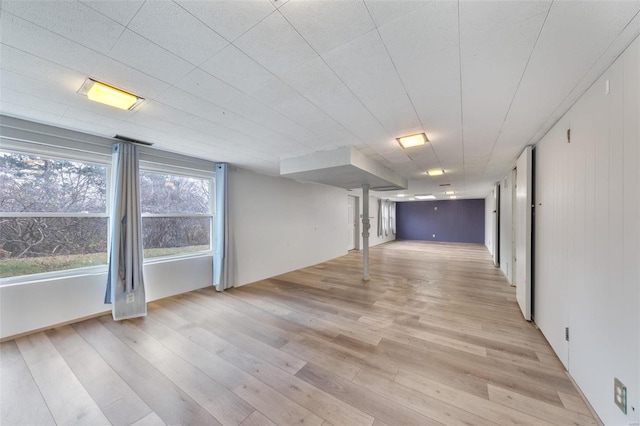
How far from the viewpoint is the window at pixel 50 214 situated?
100 inches

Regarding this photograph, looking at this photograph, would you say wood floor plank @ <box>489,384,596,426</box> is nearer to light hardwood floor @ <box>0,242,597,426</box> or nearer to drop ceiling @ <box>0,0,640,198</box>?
light hardwood floor @ <box>0,242,597,426</box>

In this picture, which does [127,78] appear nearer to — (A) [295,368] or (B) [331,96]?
(B) [331,96]

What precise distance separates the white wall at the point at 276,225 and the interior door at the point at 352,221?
1243 mm

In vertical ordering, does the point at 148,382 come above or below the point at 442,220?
below

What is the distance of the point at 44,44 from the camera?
4.43ft

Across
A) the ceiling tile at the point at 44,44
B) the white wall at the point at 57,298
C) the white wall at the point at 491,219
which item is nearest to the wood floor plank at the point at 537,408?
the ceiling tile at the point at 44,44

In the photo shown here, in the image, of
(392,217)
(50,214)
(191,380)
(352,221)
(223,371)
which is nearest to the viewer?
(191,380)

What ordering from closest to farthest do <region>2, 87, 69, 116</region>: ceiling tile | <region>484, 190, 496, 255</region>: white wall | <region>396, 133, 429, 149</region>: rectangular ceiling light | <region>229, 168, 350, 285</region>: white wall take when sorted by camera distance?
1. <region>2, 87, 69, 116</region>: ceiling tile
2. <region>396, 133, 429, 149</region>: rectangular ceiling light
3. <region>229, 168, 350, 285</region>: white wall
4. <region>484, 190, 496, 255</region>: white wall

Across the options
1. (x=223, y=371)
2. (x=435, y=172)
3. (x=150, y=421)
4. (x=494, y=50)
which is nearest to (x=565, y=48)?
(x=494, y=50)

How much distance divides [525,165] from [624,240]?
2.18 meters

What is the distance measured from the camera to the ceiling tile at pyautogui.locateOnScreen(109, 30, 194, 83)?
1.33 m

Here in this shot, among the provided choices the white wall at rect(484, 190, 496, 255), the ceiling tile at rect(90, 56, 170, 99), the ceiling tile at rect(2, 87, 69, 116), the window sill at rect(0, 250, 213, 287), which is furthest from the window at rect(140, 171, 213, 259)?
the white wall at rect(484, 190, 496, 255)

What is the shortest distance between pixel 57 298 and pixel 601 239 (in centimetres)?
540

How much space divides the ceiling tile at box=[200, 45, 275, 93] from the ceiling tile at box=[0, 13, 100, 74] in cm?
72
